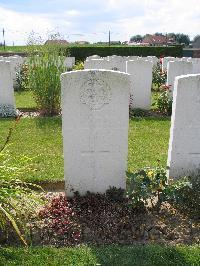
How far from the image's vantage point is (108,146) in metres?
5.05

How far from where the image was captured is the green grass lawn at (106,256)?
382 centimetres

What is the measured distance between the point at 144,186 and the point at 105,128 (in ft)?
2.98

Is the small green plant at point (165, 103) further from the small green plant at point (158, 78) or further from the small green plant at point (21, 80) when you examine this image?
the small green plant at point (21, 80)

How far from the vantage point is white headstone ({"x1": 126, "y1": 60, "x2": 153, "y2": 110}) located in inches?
432

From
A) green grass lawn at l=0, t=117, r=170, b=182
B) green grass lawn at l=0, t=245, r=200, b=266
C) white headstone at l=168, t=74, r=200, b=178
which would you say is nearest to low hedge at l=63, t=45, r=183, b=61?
green grass lawn at l=0, t=117, r=170, b=182

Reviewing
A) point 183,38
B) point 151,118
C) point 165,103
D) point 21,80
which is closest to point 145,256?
point 151,118

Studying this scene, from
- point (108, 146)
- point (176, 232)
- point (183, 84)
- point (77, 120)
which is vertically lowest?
point (176, 232)

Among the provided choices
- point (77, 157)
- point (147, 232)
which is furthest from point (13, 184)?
point (147, 232)

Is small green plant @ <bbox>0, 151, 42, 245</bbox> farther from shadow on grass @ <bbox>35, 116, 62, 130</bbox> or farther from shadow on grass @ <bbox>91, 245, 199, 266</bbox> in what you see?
shadow on grass @ <bbox>35, 116, 62, 130</bbox>

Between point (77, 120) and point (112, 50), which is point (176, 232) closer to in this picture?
point (77, 120)

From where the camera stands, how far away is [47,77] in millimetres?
9914

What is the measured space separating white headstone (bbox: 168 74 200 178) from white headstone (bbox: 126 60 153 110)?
5696 millimetres

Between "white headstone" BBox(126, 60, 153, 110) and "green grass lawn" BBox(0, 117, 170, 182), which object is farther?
"white headstone" BBox(126, 60, 153, 110)

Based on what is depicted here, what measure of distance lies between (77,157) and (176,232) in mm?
1585
